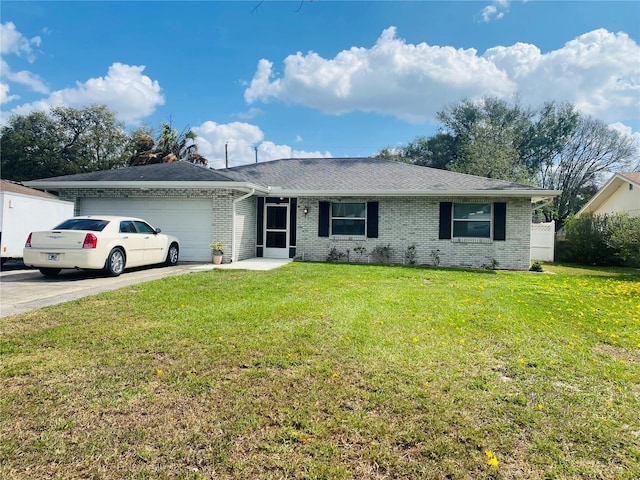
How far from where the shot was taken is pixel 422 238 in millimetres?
12852

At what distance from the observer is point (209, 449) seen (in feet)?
7.05

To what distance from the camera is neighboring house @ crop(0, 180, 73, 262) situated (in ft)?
29.7

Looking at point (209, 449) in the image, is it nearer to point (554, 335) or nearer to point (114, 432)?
point (114, 432)

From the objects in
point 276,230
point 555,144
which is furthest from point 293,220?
point 555,144

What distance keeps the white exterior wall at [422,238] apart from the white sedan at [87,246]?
232 inches

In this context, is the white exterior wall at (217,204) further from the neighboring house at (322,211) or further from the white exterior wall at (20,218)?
the white exterior wall at (20,218)

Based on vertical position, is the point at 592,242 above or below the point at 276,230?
below

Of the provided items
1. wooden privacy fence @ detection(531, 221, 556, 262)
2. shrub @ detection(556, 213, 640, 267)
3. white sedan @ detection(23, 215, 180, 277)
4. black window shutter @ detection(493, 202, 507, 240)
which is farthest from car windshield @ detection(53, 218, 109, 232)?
shrub @ detection(556, 213, 640, 267)

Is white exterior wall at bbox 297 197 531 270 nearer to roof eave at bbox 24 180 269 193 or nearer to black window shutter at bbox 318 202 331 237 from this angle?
black window shutter at bbox 318 202 331 237

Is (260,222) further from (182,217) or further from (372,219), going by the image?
(372,219)

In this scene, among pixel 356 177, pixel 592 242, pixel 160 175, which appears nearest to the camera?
pixel 160 175

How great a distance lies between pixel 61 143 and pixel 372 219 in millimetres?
28129

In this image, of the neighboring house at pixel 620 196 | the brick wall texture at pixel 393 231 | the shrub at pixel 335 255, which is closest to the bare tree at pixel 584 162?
the neighboring house at pixel 620 196

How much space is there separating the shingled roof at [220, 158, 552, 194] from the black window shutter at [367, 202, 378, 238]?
65 cm
